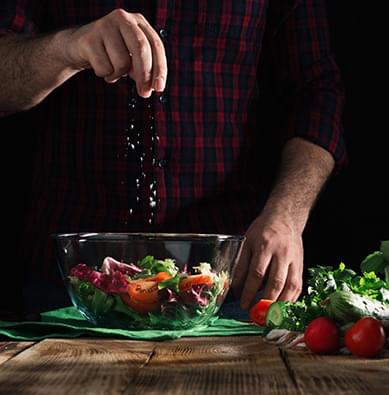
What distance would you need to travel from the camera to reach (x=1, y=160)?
2650mm

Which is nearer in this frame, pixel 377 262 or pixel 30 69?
pixel 377 262

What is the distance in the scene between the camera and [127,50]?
1644mm

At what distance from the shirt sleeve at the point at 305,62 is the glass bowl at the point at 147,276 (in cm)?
85

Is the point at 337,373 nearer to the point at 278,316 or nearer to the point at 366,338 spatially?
the point at 366,338

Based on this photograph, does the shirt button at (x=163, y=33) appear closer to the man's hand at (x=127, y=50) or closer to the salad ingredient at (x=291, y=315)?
the man's hand at (x=127, y=50)

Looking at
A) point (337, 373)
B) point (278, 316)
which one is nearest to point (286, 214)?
point (278, 316)

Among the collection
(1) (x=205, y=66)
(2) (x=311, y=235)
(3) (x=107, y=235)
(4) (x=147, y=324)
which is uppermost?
(1) (x=205, y=66)

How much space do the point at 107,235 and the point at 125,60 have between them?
303 mm

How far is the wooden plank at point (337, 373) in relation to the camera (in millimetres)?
1050

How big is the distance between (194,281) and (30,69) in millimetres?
773

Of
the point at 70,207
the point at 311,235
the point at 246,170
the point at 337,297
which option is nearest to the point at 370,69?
the point at 311,235

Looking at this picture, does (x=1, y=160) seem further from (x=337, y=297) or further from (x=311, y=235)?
(x=337, y=297)

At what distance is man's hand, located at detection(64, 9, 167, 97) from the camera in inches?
62.8

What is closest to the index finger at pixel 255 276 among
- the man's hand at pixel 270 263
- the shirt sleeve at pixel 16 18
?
the man's hand at pixel 270 263
